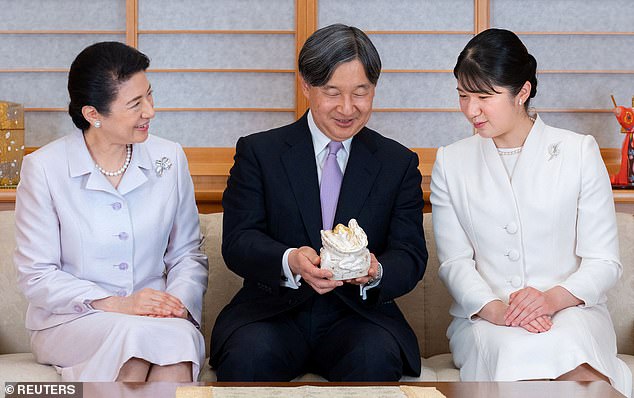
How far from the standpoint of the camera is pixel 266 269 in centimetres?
252

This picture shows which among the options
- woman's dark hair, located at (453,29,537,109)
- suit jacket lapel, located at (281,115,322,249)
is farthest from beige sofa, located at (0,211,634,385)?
woman's dark hair, located at (453,29,537,109)

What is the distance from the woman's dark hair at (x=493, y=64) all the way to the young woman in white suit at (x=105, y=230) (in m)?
0.85

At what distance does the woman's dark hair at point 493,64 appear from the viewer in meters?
2.62

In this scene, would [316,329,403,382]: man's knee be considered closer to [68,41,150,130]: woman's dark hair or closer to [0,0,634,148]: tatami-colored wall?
[68,41,150,130]: woman's dark hair

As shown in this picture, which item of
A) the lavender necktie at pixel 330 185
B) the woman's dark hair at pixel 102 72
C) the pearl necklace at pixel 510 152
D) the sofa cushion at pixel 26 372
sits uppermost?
the woman's dark hair at pixel 102 72

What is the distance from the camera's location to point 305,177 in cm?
267

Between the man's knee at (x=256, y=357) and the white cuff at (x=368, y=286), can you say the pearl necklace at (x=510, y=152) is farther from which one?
the man's knee at (x=256, y=357)

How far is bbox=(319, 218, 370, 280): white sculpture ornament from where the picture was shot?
2281 mm

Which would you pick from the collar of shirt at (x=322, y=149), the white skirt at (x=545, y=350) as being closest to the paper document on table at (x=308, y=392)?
the white skirt at (x=545, y=350)

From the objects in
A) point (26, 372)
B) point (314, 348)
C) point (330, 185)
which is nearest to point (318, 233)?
point (330, 185)

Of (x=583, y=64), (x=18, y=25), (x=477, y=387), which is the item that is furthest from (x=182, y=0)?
(x=477, y=387)

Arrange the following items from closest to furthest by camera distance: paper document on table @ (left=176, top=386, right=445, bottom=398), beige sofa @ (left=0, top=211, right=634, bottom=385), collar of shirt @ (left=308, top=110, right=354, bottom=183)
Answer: paper document on table @ (left=176, top=386, right=445, bottom=398)
collar of shirt @ (left=308, top=110, right=354, bottom=183)
beige sofa @ (left=0, top=211, right=634, bottom=385)

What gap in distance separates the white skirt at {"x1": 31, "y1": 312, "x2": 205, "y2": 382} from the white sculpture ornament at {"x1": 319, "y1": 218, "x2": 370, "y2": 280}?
417 mm

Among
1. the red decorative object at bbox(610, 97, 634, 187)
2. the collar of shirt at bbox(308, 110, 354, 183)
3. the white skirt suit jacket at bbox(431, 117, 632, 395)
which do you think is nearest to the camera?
the white skirt suit jacket at bbox(431, 117, 632, 395)
